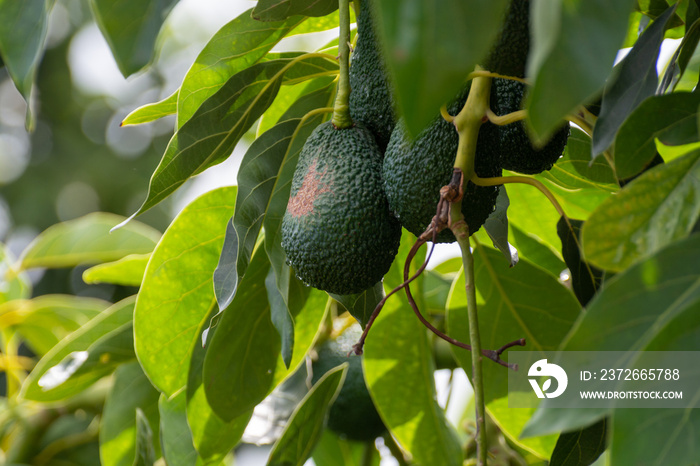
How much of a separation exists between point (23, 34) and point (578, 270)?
0.60m

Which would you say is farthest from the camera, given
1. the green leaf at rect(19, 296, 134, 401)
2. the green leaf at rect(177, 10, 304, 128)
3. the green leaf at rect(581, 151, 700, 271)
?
the green leaf at rect(19, 296, 134, 401)

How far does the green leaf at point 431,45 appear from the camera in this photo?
30 cm

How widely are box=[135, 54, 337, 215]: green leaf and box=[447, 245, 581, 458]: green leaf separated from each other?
0.36 metres

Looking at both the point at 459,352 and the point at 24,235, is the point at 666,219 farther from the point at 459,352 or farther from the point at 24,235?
the point at 24,235

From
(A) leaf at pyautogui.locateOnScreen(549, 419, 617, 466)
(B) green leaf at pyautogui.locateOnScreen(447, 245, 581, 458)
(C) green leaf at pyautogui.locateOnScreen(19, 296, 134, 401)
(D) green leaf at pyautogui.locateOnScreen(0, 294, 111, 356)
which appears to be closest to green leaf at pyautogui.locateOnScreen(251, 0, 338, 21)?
(B) green leaf at pyautogui.locateOnScreen(447, 245, 581, 458)

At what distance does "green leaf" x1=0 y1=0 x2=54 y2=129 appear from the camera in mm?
616

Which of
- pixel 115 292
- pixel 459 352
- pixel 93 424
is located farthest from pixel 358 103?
pixel 115 292

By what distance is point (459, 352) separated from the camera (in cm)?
98

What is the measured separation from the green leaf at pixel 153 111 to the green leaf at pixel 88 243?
2.49 ft

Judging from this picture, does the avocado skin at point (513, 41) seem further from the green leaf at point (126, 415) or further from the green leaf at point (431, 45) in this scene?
the green leaf at point (126, 415)

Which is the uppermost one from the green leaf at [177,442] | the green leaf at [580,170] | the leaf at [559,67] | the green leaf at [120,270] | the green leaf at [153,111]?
the leaf at [559,67]

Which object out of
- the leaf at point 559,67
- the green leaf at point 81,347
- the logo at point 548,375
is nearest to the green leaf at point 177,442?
the green leaf at point 81,347

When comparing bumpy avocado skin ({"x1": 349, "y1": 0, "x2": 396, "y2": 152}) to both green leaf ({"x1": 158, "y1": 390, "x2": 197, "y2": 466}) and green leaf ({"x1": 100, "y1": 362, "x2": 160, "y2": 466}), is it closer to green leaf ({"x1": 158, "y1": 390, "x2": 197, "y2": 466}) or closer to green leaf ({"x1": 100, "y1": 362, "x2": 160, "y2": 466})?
green leaf ({"x1": 158, "y1": 390, "x2": 197, "y2": 466})

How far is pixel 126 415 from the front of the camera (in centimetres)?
120
